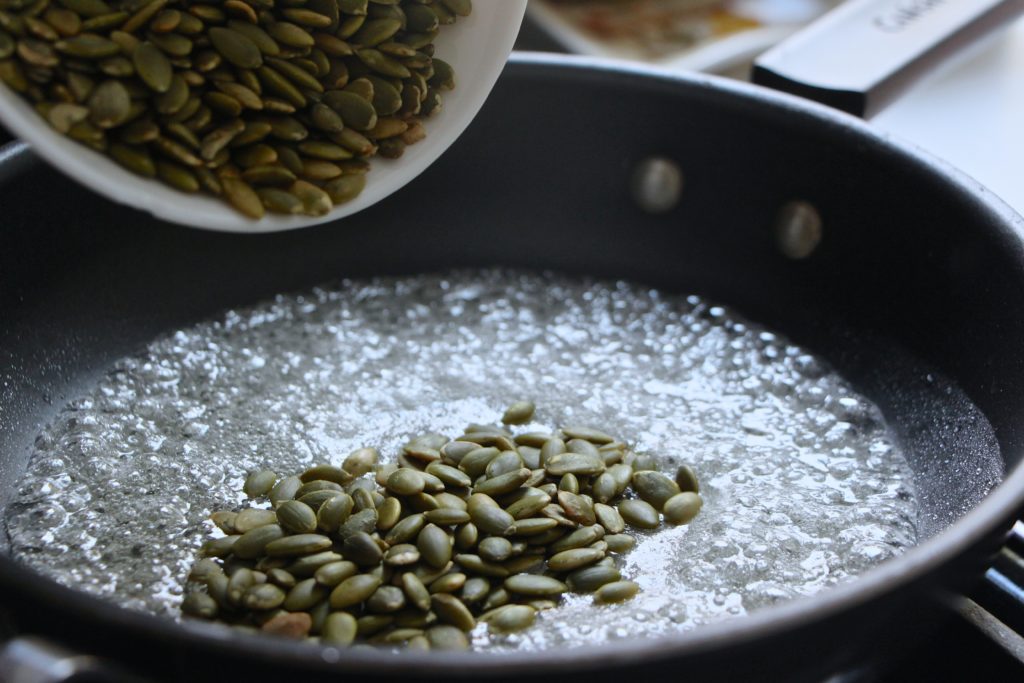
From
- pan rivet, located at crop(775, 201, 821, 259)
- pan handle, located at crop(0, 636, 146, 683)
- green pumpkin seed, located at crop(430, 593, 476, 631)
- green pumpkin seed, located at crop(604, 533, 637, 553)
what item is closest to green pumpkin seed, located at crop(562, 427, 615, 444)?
green pumpkin seed, located at crop(604, 533, 637, 553)

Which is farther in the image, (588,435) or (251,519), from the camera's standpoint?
(588,435)

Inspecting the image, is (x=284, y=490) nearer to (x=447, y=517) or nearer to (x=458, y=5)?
(x=447, y=517)

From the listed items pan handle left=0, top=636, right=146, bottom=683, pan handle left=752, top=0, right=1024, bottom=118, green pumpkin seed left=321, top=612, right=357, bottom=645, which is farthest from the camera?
pan handle left=752, top=0, right=1024, bottom=118

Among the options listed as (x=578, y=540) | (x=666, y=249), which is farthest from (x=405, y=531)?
(x=666, y=249)

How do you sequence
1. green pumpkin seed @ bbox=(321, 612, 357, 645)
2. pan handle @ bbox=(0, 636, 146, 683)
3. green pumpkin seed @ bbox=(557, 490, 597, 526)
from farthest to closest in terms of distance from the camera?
green pumpkin seed @ bbox=(557, 490, 597, 526), green pumpkin seed @ bbox=(321, 612, 357, 645), pan handle @ bbox=(0, 636, 146, 683)

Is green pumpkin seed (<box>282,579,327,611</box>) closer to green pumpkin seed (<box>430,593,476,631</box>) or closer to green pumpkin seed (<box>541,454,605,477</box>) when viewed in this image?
green pumpkin seed (<box>430,593,476,631</box>)

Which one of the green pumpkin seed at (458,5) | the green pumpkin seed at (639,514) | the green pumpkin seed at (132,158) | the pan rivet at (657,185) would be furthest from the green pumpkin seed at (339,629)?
the pan rivet at (657,185)

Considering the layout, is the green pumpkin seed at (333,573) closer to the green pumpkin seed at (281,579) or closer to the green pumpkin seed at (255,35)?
the green pumpkin seed at (281,579)
